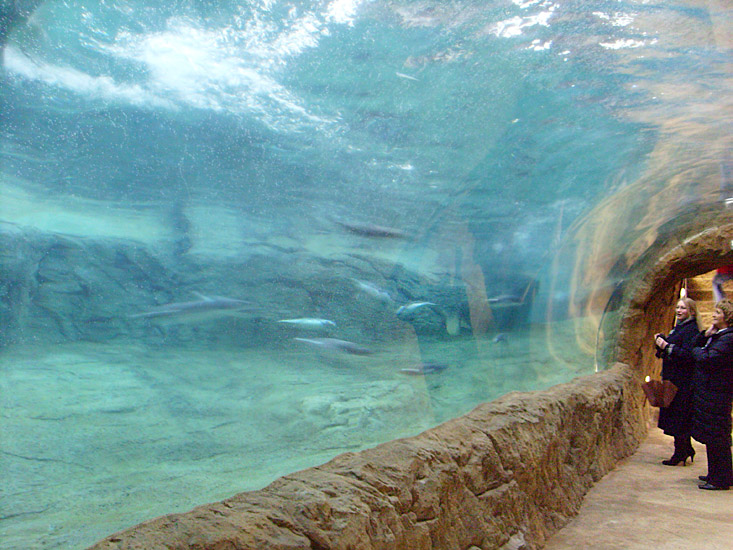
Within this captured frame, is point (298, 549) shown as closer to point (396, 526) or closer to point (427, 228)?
point (396, 526)

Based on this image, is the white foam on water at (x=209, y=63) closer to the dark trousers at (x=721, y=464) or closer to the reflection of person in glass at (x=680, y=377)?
the reflection of person in glass at (x=680, y=377)

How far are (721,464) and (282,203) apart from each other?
5770mm

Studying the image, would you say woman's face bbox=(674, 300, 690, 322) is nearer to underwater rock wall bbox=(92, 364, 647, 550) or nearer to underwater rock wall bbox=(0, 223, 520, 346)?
underwater rock wall bbox=(92, 364, 647, 550)

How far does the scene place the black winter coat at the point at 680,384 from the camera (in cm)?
638

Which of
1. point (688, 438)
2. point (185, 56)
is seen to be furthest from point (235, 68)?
point (688, 438)

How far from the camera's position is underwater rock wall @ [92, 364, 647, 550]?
2004mm

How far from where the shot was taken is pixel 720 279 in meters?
11.8

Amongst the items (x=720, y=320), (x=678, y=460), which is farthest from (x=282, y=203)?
(x=678, y=460)

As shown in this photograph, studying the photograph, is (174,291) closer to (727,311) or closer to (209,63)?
(209,63)

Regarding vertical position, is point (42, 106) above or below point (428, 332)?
above

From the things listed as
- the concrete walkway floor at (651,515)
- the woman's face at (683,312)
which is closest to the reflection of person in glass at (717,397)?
the concrete walkway floor at (651,515)

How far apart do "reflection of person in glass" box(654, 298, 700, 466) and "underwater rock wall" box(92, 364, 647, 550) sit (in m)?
A: 1.56

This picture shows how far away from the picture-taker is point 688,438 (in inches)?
261

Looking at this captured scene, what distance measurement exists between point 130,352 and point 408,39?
4636 millimetres
